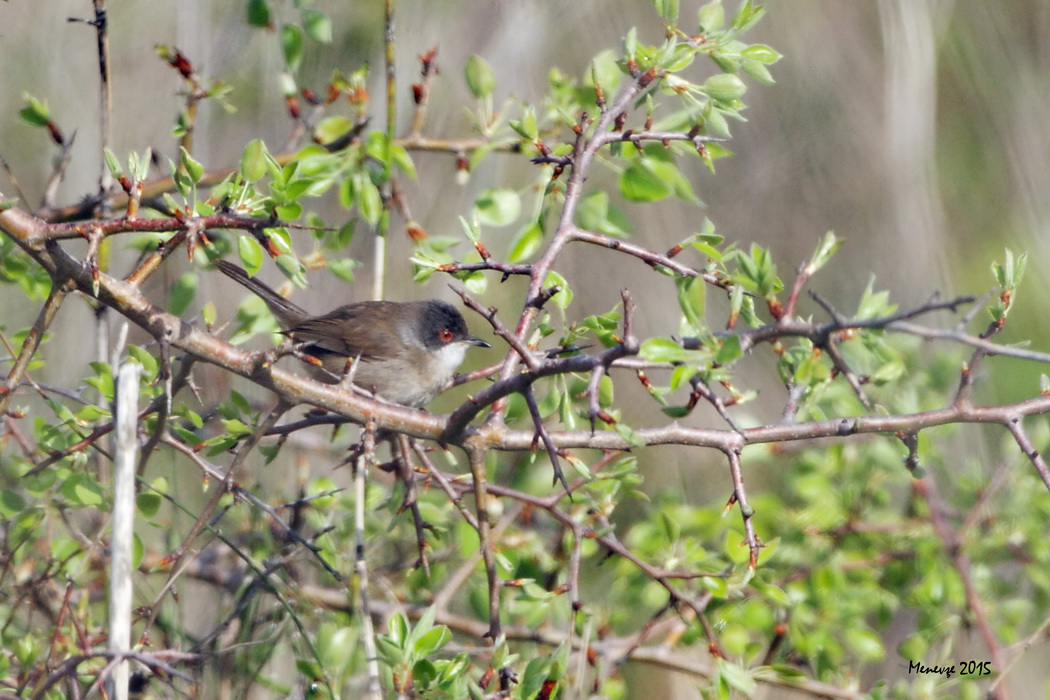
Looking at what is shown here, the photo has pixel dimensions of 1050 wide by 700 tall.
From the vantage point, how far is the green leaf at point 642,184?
206 cm

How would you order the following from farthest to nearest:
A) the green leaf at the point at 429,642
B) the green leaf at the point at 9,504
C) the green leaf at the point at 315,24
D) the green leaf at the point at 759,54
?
the green leaf at the point at 315,24, the green leaf at the point at 9,504, the green leaf at the point at 759,54, the green leaf at the point at 429,642

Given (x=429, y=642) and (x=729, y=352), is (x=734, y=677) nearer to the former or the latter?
(x=429, y=642)

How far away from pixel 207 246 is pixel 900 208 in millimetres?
5573

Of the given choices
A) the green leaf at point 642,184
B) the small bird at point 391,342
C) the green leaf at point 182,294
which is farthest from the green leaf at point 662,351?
the small bird at point 391,342

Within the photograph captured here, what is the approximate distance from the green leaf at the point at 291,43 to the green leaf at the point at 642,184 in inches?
60.5

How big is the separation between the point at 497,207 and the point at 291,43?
1209mm

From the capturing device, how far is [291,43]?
3086 mm

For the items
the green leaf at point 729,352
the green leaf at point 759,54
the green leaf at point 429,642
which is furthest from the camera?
the green leaf at point 759,54

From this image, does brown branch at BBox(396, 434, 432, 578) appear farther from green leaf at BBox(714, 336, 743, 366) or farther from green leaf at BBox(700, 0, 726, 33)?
green leaf at BBox(700, 0, 726, 33)

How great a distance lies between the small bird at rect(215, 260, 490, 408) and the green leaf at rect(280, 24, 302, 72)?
151cm

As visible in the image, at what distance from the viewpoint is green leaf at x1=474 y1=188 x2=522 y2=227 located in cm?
239

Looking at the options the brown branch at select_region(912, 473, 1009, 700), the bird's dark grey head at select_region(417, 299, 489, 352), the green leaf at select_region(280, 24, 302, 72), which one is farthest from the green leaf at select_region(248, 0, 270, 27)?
the brown branch at select_region(912, 473, 1009, 700)

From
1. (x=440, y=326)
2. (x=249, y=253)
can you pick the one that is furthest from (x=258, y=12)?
(x=440, y=326)

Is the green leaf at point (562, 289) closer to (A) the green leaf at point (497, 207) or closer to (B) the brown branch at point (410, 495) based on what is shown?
(A) the green leaf at point (497, 207)
